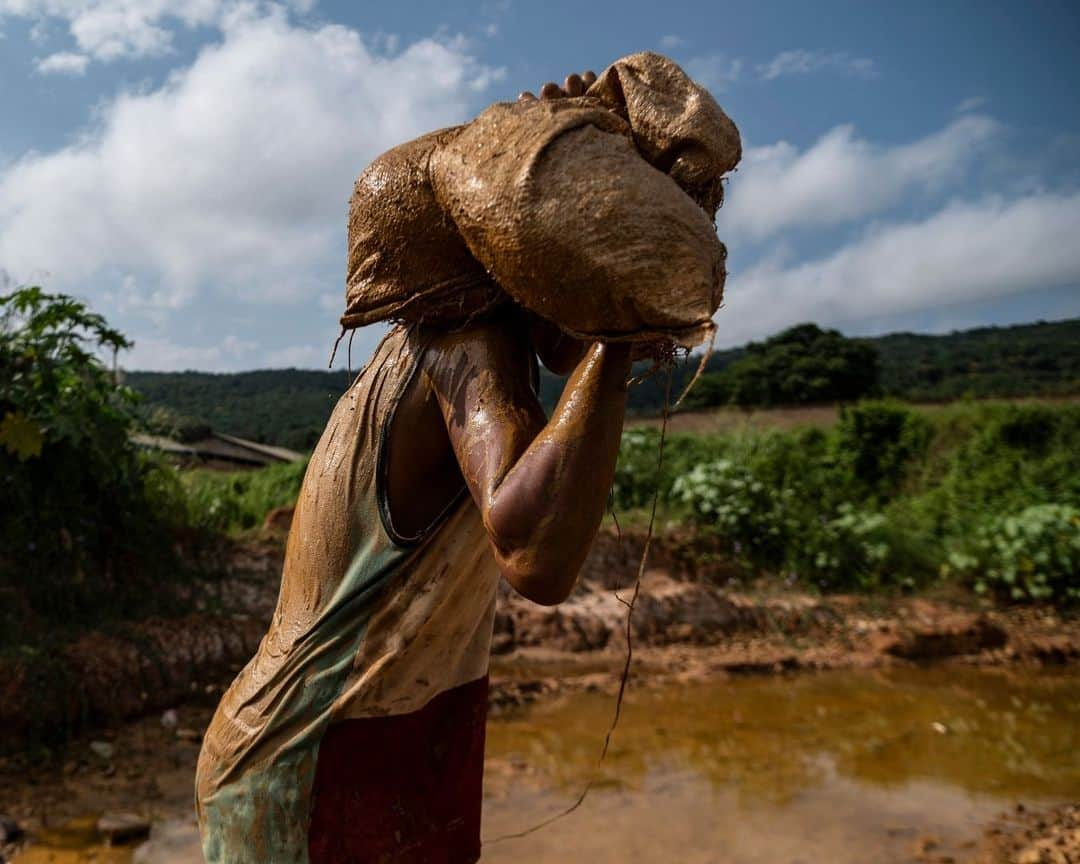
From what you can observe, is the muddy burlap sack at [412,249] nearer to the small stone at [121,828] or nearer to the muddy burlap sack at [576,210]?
the muddy burlap sack at [576,210]

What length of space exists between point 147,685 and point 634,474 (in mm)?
5294

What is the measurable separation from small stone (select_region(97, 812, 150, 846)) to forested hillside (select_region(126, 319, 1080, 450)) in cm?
1744

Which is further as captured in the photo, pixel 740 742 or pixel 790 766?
pixel 740 742

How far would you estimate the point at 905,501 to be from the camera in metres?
10.7

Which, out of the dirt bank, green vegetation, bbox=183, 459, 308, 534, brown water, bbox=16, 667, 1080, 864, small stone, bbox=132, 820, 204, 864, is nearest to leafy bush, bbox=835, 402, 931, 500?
the dirt bank

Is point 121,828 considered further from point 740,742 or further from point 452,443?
point 452,443

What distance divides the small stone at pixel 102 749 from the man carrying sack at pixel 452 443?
377cm

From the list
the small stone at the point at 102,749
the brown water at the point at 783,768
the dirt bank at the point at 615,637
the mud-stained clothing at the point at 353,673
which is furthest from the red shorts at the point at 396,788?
the dirt bank at the point at 615,637

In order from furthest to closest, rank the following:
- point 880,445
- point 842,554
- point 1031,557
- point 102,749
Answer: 1. point 880,445
2. point 842,554
3. point 1031,557
4. point 102,749

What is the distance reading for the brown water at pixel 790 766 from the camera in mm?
3902

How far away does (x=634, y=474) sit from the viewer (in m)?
9.35

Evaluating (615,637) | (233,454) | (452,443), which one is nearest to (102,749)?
(615,637)

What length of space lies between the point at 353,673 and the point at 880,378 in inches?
1107

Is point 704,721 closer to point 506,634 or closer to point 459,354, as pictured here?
A: point 506,634
